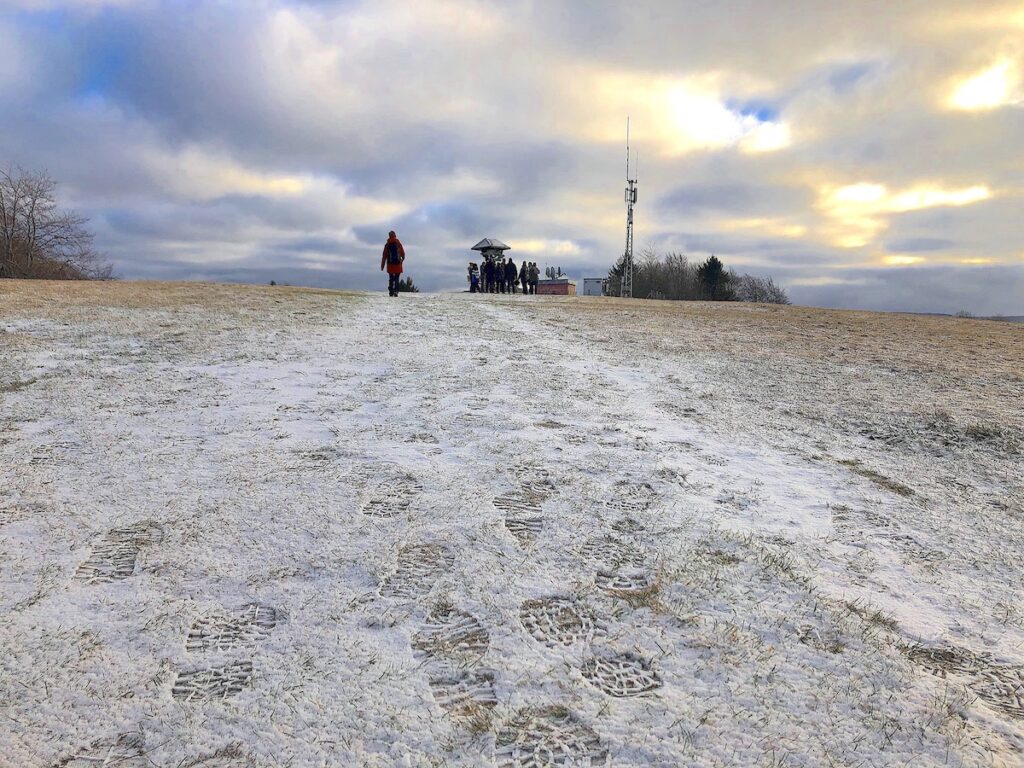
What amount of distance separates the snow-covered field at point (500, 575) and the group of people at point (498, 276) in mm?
21268

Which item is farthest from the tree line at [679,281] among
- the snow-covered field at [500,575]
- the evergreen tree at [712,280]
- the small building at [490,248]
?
the snow-covered field at [500,575]

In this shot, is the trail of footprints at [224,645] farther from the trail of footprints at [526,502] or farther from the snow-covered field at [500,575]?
the trail of footprints at [526,502]

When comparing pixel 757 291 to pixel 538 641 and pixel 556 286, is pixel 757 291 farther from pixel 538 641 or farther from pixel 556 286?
pixel 538 641

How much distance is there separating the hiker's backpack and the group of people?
11.3 meters

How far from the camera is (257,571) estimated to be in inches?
109

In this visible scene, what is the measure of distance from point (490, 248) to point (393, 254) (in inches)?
669

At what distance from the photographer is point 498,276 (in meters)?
27.2

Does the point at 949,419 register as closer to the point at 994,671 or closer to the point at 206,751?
the point at 994,671

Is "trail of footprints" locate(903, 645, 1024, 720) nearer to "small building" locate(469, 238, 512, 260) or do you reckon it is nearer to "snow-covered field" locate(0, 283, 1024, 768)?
"snow-covered field" locate(0, 283, 1024, 768)

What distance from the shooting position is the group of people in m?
27.0

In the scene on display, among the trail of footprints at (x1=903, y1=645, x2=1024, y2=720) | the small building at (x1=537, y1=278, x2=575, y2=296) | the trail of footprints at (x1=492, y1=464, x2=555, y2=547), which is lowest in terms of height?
the trail of footprints at (x1=903, y1=645, x2=1024, y2=720)

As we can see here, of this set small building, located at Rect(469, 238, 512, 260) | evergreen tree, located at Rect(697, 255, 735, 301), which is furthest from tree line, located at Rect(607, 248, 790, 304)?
small building, located at Rect(469, 238, 512, 260)

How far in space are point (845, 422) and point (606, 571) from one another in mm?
4176

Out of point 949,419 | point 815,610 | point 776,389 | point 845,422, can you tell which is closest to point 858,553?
point 815,610
